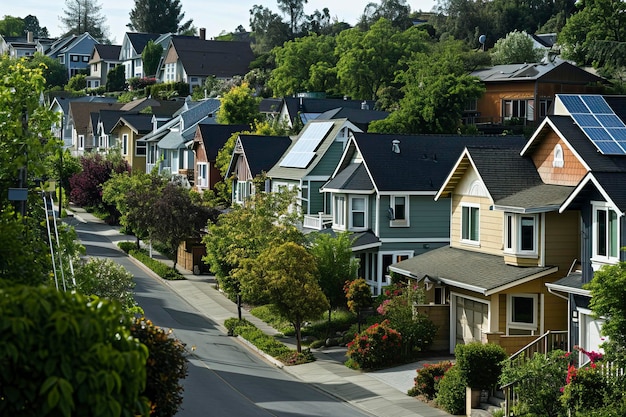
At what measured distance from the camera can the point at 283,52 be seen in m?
114

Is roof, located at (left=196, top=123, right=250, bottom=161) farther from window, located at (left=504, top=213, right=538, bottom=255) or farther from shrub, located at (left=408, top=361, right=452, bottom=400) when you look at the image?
shrub, located at (left=408, top=361, right=452, bottom=400)

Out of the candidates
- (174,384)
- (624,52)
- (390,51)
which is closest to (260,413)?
(174,384)

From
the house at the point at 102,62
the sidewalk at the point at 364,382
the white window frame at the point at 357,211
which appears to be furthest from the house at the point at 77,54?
the sidewalk at the point at 364,382

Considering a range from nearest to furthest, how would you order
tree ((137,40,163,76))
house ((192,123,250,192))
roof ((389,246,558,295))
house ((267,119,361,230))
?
roof ((389,246,558,295))
house ((267,119,361,230))
house ((192,123,250,192))
tree ((137,40,163,76))

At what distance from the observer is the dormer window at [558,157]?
111ft

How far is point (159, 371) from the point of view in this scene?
16141 millimetres

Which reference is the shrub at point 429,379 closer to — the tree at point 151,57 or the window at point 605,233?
the window at point 605,233

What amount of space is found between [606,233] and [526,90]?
52523 millimetres

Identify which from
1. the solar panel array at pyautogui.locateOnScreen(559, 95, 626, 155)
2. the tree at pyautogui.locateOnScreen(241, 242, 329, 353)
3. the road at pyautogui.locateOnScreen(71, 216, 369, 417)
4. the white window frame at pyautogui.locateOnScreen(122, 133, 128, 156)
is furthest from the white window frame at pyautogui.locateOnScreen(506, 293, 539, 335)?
the white window frame at pyautogui.locateOnScreen(122, 133, 128, 156)

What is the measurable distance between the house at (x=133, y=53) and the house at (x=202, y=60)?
14.3 metres

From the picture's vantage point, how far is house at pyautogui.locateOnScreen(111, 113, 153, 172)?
92.4 metres

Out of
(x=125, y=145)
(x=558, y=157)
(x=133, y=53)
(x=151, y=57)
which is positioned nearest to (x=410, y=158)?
(x=558, y=157)

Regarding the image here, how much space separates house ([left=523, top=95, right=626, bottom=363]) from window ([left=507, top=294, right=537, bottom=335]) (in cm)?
178

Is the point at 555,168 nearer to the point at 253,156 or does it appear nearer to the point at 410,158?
the point at 410,158
